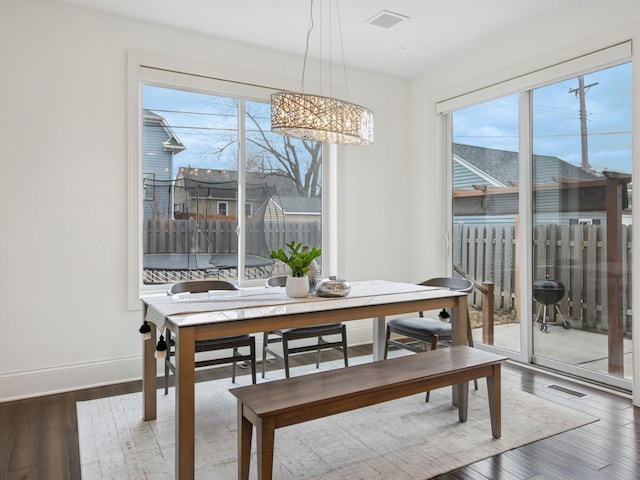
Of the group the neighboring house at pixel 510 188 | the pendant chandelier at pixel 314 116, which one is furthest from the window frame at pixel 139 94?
the neighboring house at pixel 510 188

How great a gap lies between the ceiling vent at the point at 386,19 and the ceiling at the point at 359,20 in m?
0.04

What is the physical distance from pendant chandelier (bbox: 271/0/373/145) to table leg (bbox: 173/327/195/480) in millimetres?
1258

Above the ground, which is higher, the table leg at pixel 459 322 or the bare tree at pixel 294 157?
the bare tree at pixel 294 157

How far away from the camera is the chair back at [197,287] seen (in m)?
3.10

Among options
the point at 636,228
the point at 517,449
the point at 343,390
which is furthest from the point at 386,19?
the point at 517,449

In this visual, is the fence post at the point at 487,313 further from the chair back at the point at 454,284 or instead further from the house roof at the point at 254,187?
the house roof at the point at 254,187

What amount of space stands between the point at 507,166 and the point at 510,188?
0.20 meters

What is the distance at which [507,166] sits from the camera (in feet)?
13.0

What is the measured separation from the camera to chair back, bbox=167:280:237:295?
3104 mm

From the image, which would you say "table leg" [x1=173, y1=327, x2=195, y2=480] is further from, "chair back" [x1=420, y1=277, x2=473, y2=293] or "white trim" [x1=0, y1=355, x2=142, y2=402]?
Result: "chair back" [x1=420, y1=277, x2=473, y2=293]

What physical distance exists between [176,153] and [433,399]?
9.22ft

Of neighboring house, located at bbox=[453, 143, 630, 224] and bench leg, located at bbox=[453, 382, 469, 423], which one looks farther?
neighboring house, located at bbox=[453, 143, 630, 224]

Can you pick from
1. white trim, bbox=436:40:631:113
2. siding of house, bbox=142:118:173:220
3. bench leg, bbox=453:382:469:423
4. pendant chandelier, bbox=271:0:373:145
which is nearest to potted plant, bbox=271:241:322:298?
pendant chandelier, bbox=271:0:373:145

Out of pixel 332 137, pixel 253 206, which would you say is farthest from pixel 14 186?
pixel 332 137
